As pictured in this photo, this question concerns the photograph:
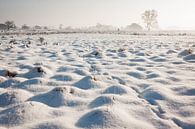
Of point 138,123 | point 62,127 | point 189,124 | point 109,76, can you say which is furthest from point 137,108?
point 109,76

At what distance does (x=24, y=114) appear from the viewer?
1.62 m


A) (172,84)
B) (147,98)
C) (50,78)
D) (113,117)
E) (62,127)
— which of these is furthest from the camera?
(50,78)

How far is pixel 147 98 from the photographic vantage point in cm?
203

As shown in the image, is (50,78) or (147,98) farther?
(50,78)

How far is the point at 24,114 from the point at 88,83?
3.28 feet

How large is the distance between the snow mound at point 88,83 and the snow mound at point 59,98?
282 mm

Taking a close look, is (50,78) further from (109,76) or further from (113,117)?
(113,117)

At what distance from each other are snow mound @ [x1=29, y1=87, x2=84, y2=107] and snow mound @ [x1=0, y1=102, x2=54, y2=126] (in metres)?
0.15

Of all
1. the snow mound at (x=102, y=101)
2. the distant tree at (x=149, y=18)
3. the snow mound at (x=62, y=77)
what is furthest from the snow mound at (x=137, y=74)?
the distant tree at (x=149, y=18)

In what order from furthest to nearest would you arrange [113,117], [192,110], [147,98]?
[147,98] → [192,110] → [113,117]

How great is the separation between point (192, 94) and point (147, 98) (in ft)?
1.51

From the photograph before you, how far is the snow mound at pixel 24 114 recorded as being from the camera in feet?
5.06

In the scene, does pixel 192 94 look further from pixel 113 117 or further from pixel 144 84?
pixel 113 117

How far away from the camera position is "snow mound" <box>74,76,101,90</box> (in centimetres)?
242
